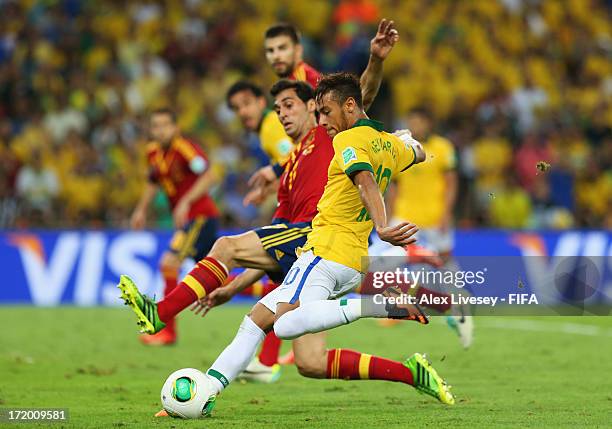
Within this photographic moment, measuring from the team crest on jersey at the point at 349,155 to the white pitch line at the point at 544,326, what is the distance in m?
7.14

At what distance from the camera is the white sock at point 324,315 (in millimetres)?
6414

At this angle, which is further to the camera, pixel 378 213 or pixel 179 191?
pixel 179 191

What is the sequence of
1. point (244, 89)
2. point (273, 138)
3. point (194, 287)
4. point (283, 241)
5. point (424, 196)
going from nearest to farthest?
point (194, 287)
point (283, 241)
point (273, 138)
point (244, 89)
point (424, 196)

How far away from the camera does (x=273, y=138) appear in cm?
980

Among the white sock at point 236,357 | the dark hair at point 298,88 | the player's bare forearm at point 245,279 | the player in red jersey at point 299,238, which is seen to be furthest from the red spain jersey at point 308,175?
the white sock at point 236,357

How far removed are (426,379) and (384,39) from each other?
2.22m

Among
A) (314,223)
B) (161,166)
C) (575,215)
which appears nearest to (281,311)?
(314,223)

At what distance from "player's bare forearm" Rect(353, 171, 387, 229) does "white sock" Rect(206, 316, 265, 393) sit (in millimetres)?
1084

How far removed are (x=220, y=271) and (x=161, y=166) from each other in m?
5.27

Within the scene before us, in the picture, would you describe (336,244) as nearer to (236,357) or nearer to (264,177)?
(236,357)

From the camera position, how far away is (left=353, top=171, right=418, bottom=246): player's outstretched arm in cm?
612

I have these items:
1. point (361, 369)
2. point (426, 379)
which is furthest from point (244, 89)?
point (426, 379)

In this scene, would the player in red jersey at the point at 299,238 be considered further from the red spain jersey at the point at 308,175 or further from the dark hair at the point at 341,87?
the dark hair at the point at 341,87

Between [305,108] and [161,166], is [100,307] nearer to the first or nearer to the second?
[161,166]
